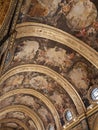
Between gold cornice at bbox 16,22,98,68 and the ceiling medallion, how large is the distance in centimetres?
83

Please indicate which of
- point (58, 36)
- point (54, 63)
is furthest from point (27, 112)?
point (58, 36)

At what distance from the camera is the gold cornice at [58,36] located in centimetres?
1303

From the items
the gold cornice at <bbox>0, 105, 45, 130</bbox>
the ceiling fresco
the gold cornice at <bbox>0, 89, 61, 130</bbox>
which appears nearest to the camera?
the ceiling fresco

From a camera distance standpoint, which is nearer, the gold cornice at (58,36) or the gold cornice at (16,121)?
the gold cornice at (58,36)

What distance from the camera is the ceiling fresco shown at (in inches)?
A: 491

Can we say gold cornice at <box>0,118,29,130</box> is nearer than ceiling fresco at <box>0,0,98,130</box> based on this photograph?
No

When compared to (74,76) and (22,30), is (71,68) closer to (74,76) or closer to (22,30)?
(74,76)

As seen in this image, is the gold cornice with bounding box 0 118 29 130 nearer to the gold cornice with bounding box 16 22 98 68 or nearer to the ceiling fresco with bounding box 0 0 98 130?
the ceiling fresco with bounding box 0 0 98 130

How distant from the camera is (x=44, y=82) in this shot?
19328mm

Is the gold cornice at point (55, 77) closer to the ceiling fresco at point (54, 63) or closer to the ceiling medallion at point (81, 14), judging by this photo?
the ceiling fresco at point (54, 63)

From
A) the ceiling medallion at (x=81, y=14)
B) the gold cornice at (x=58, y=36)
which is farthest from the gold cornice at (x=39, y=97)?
the ceiling medallion at (x=81, y=14)

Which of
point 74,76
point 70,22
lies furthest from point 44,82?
point 70,22

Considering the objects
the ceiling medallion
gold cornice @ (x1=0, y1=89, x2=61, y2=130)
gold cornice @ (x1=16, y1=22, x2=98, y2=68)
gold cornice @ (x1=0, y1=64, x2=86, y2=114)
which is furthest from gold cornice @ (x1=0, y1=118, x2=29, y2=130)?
the ceiling medallion

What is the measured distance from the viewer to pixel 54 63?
54.9 feet
